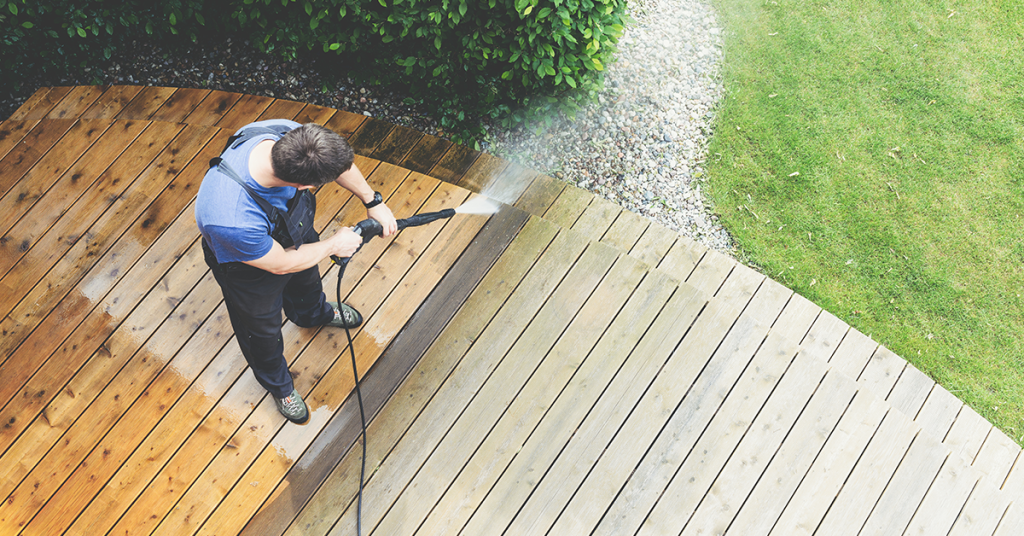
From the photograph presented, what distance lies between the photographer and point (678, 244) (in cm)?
323

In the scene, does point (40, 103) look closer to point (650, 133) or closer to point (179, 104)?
point (179, 104)

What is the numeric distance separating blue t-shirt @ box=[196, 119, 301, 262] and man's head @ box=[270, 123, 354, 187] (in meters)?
0.14

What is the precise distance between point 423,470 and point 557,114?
2195mm

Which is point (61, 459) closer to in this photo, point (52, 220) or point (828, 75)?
point (52, 220)

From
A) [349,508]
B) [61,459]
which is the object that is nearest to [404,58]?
[349,508]

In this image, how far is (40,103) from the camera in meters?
3.50

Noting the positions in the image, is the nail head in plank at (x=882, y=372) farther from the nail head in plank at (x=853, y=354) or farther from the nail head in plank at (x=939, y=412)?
the nail head in plank at (x=939, y=412)

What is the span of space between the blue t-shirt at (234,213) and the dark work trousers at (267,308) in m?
0.15

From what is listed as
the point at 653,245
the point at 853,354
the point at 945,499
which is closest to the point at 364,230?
the point at 653,245

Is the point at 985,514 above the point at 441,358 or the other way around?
the other way around

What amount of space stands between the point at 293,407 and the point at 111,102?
7.49 feet

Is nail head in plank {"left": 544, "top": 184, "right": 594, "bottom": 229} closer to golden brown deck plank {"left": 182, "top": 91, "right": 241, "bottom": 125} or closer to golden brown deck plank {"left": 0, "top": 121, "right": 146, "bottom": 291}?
golden brown deck plank {"left": 182, "top": 91, "right": 241, "bottom": 125}

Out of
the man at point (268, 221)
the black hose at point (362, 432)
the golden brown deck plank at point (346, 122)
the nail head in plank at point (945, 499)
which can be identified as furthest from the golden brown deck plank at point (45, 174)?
the nail head in plank at point (945, 499)

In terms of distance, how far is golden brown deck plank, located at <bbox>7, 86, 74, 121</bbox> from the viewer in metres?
3.44
